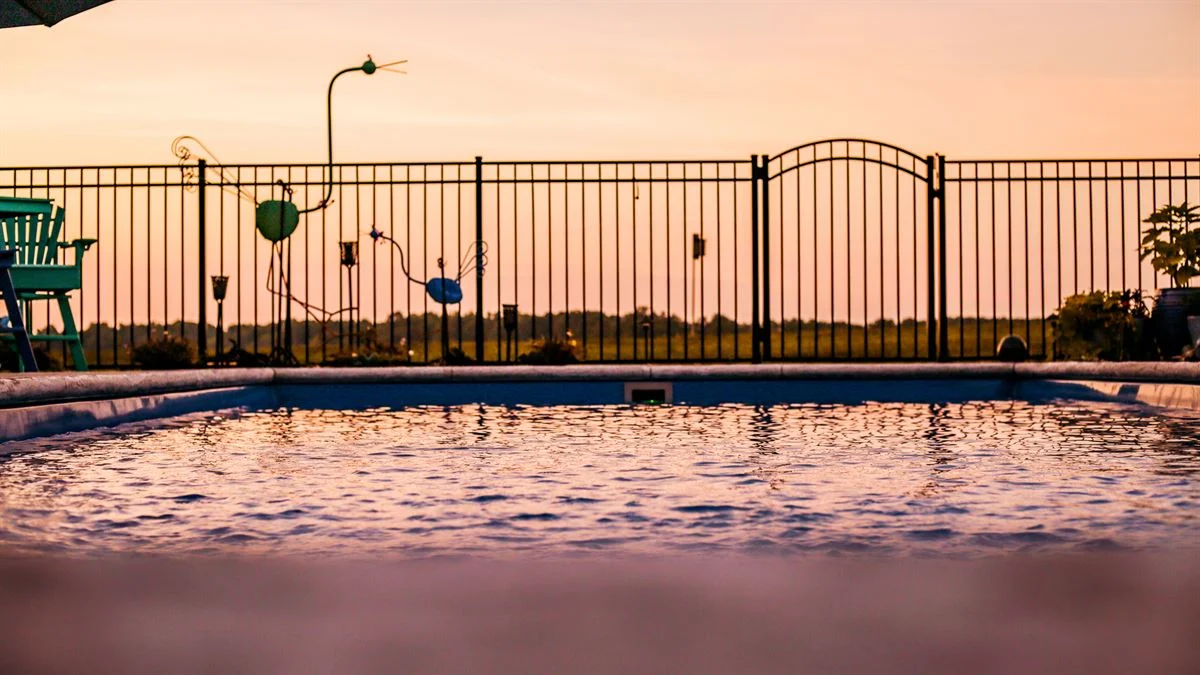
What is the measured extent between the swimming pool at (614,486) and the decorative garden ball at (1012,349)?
3244 millimetres

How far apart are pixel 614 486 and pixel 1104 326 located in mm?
7026

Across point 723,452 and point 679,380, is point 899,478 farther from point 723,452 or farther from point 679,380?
point 679,380

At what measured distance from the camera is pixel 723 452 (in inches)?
181

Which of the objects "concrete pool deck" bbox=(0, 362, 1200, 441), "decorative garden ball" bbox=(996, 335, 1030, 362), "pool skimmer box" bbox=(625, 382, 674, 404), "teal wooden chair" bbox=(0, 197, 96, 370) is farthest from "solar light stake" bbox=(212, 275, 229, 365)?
"decorative garden ball" bbox=(996, 335, 1030, 362)

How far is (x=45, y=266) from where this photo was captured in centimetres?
808

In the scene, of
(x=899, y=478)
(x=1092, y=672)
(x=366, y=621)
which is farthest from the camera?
(x=899, y=478)

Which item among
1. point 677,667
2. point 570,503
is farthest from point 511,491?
point 677,667

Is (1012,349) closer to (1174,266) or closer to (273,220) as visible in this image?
(1174,266)

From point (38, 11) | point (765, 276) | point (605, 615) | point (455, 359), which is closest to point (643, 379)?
point (455, 359)

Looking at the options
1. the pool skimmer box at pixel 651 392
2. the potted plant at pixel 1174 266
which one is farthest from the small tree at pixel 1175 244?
the pool skimmer box at pixel 651 392

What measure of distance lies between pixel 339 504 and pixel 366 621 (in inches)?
54.6

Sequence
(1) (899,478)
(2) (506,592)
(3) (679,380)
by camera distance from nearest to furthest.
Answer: (2) (506,592), (1) (899,478), (3) (679,380)

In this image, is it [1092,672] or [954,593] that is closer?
[1092,672]

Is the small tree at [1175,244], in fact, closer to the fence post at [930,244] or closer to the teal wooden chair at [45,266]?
the fence post at [930,244]
